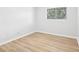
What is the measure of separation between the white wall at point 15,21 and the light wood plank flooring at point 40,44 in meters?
0.07

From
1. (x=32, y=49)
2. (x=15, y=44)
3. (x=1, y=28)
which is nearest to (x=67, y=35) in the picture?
(x=32, y=49)

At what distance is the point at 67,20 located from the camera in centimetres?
121

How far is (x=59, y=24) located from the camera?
1225 millimetres

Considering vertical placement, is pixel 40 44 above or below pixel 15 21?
below

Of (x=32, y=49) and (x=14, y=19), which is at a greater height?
(x=14, y=19)

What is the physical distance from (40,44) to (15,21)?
338 mm

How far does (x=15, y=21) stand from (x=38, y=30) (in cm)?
24

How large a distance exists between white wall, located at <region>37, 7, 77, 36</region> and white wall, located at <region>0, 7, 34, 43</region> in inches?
3.5

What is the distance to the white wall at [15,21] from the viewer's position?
1215 mm

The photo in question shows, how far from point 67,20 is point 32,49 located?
0.45 m

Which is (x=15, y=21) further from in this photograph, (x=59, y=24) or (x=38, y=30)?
(x=59, y=24)

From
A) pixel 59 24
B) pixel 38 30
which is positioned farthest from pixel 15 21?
pixel 59 24
